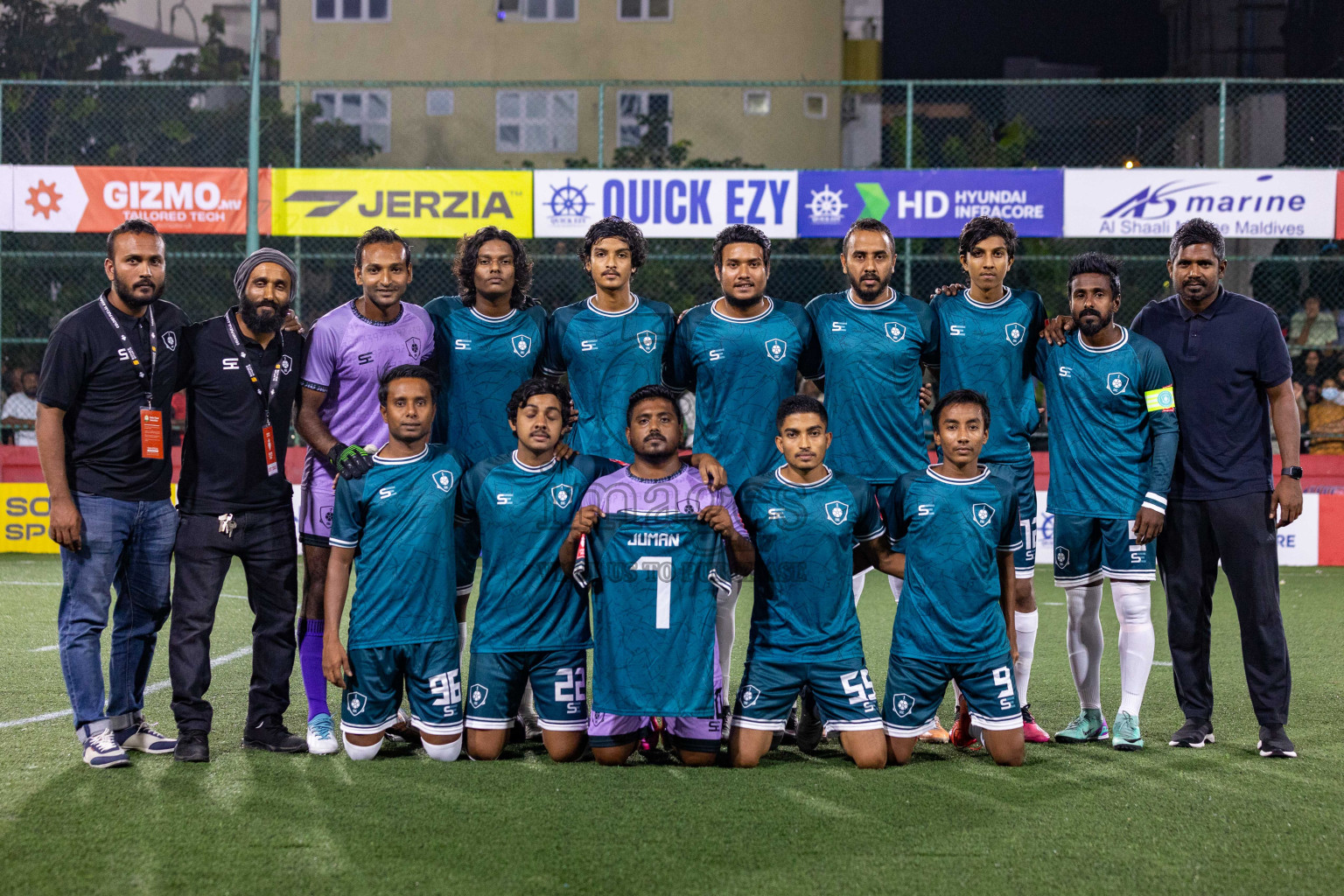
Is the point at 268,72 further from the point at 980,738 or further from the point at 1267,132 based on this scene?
the point at 980,738

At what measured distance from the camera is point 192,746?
4859mm

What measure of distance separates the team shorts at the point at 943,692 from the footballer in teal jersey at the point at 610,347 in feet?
4.69

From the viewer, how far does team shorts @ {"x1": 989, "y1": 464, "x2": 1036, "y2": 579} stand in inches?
208

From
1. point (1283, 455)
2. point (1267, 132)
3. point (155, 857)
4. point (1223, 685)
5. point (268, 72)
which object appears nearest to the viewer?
point (155, 857)

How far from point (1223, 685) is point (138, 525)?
515 centimetres

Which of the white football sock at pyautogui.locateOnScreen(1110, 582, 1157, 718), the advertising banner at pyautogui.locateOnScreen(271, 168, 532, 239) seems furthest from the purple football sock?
the advertising banner at pyautogui.locateOnScreen(271, 168, 532, 239)

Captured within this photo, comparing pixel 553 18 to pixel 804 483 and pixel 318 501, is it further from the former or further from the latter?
pixel 804 483

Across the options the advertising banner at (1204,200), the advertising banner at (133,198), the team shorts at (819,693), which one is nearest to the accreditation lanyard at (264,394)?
the team shorts at (819,693)

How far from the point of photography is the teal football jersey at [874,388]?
5.32 metres

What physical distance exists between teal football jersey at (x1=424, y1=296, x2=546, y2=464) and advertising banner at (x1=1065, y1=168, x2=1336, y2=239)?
8841mm

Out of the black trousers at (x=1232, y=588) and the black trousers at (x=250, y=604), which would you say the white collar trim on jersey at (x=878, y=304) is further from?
the black trousers at (x=250, y=604)

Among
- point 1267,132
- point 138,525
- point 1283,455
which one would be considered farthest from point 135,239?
point 1267,132

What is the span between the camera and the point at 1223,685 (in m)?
6.50

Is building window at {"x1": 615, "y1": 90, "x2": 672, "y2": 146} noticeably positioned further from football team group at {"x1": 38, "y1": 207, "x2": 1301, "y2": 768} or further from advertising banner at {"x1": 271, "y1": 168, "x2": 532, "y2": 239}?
football team group at {"x1": 38, "y1": 207, "x2": 1301, "y2": 768}
